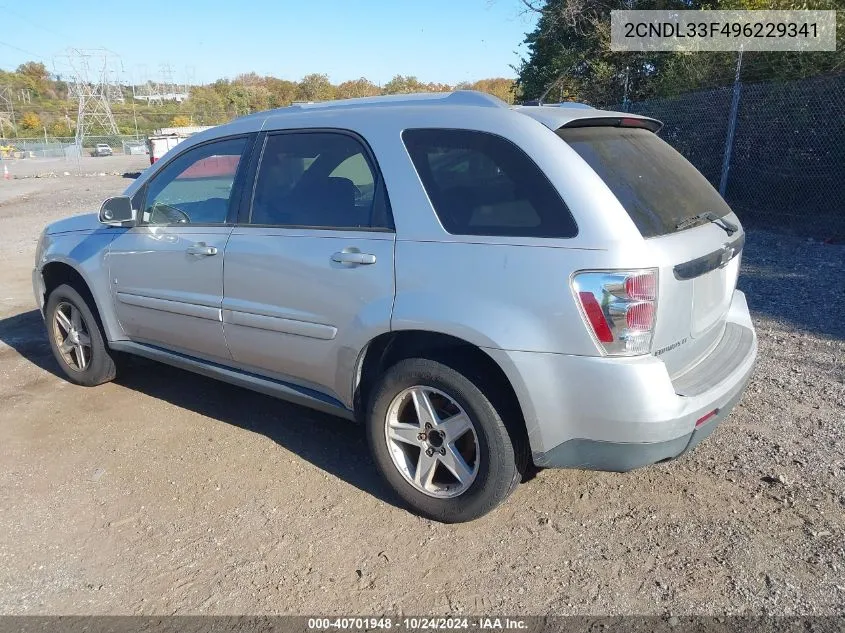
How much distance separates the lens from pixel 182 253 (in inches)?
157

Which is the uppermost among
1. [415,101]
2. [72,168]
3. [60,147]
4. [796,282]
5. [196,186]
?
[415,101]

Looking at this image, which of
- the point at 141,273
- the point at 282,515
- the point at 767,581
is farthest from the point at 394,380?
the point at 141,273

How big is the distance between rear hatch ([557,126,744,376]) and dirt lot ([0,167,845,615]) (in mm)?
775

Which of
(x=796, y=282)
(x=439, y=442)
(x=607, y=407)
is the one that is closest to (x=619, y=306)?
(x=607, y=407)

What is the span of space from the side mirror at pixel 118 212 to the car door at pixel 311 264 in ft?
3.35

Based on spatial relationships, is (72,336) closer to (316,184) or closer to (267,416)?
(267,416)

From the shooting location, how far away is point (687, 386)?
2834mm

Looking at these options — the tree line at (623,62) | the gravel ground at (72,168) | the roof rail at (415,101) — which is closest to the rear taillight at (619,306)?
the roof rail at (415,101)

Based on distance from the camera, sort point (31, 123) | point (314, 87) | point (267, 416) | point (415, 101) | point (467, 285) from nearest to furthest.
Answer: point (467, 285), point (415, 101), point (267, 416), point (314, 87), point (31, 123)

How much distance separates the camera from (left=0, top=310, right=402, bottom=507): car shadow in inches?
148

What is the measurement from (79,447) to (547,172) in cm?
318

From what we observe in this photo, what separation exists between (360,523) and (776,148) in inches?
370

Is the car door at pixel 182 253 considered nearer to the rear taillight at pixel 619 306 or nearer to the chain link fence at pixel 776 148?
the rear taillight at pixel 619 306

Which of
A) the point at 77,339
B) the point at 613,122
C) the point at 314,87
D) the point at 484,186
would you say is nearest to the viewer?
the point at 484,186
